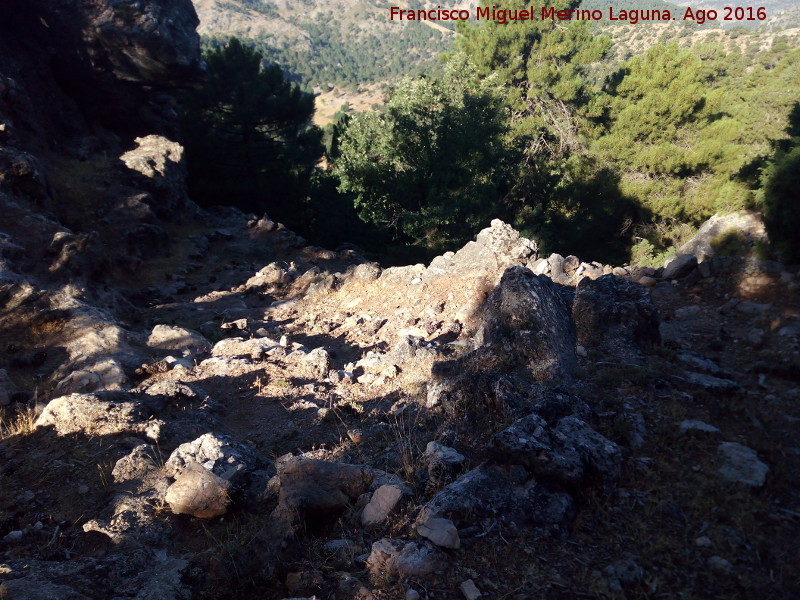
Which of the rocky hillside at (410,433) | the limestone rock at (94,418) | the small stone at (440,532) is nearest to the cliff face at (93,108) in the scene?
the rocky hillside at (410,433)

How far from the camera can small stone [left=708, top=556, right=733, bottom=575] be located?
9.09ft

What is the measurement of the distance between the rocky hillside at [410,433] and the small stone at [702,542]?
10 mm

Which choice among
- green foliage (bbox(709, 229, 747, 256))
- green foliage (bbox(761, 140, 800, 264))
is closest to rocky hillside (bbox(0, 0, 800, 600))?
green foliage (bbox(709, 229, 747, 256))

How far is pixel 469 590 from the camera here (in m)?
2.65

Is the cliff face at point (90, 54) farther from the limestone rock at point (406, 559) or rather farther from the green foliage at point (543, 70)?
the limestone rock at point (406, 559)

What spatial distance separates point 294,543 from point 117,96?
20.6 meters

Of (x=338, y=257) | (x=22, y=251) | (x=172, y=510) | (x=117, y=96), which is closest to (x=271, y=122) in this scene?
(x=117, y=96)

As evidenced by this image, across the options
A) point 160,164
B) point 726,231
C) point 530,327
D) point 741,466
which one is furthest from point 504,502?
point 160,164

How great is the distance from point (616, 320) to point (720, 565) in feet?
12.3

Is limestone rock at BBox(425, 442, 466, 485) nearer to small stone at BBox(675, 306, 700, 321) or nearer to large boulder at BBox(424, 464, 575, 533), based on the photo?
large boulder at BBox(424, 464, 575, 533)

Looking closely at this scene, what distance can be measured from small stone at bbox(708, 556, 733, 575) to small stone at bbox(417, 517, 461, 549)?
1.38m

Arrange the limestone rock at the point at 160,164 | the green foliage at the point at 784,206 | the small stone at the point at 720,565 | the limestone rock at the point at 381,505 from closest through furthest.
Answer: the small stone at the point at 720,565
the limestone rock at the point at 381,505
the green foliage at the point at 784,206
the limestone rock at the point at 160,164

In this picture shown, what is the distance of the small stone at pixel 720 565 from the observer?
9.09ft

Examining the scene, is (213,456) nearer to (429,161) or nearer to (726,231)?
(726,231)
